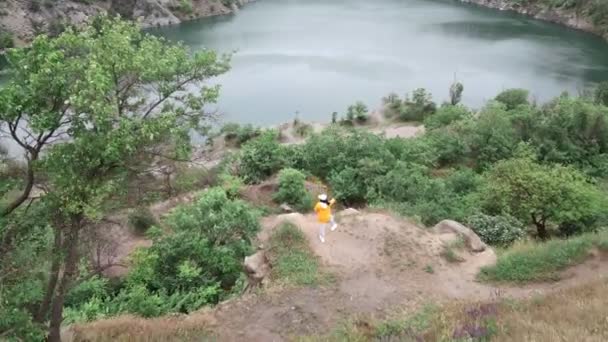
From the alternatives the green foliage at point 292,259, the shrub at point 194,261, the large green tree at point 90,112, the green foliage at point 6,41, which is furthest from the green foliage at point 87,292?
the green foliage at point 6,41

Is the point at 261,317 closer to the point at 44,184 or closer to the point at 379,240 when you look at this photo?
the point at 379,240

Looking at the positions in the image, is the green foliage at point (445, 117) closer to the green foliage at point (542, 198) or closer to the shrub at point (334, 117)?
the shrub at point (334, 117)

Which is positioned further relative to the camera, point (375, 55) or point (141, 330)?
point (375, 55)

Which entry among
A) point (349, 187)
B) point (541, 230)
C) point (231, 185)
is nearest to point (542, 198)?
point (541, 230)

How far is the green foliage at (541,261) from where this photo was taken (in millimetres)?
13523

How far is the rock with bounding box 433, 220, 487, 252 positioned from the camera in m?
15.3

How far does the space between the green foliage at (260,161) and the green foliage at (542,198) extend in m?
9.35

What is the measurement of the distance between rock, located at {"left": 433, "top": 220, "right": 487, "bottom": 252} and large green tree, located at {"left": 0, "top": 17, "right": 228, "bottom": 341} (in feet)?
27.3

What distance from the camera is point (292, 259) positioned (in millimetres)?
14023

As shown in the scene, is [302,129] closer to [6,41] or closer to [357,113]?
[357,113]

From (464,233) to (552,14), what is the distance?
211ft

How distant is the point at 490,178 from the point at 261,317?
10843 mm

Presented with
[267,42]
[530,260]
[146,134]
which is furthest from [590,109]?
[267,42]

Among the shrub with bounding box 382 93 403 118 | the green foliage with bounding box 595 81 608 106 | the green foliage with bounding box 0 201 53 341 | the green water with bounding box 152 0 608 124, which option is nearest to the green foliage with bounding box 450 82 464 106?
the green water with bounding box 152 0 608 124
